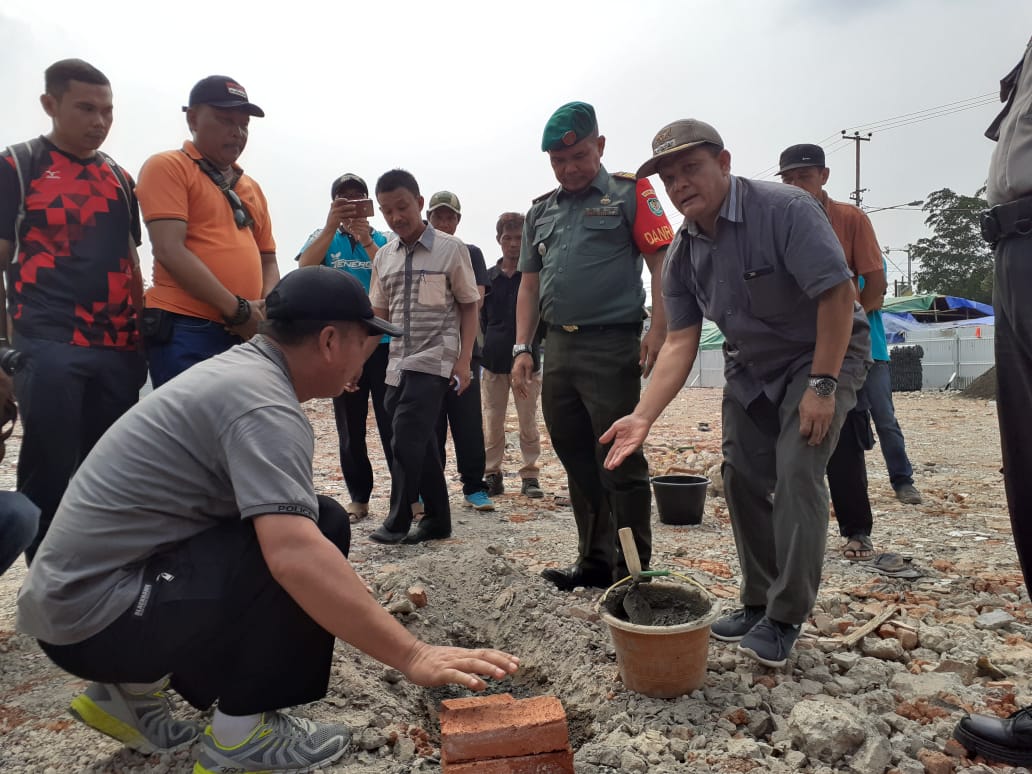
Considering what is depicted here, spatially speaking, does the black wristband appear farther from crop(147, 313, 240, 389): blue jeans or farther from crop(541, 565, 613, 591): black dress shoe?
crop(541, 565, 613, 591): black dress shoe

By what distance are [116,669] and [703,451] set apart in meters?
7.70

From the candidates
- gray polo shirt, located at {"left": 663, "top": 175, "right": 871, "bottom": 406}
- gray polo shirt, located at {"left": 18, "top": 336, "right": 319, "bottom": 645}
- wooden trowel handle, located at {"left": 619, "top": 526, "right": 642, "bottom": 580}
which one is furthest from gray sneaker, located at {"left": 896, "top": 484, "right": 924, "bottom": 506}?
gray polo shirt, located at {"left": 18, "top": 336, "right": 319, "bottom": 645}

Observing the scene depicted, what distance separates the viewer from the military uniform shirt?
3.47 meters

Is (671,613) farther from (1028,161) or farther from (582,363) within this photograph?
(1028,161)

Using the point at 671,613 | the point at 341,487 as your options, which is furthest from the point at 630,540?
the point at 341,487

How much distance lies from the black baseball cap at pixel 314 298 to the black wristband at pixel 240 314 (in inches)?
48.7

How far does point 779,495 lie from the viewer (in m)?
2.57

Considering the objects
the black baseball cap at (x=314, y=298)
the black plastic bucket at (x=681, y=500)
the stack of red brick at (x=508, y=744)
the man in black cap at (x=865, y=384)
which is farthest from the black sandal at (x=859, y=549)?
the black baseball cap at (x=314, y=298)

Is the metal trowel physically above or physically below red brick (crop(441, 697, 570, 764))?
above

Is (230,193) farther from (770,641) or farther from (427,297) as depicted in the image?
Answer: (770,641)

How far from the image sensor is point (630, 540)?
8.29ft

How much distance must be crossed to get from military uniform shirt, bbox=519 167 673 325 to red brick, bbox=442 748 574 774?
6.70 ft

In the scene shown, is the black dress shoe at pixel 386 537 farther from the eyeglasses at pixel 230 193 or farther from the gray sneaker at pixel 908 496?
the gray sneaker at pixel 908 496

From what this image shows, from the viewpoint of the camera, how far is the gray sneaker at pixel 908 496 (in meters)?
5.40
